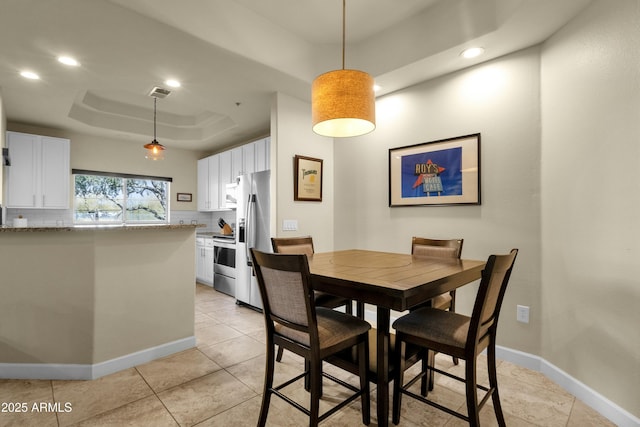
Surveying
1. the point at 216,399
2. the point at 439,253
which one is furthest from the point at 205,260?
the point at 439,253

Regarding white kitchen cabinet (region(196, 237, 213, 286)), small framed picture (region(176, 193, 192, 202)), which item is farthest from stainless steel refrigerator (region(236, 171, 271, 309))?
small framed picture (region(176, 193, 192, 202))

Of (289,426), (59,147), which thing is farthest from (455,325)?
(59,147)

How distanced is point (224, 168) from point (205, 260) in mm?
1645

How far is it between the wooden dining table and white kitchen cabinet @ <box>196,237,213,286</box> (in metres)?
3.86

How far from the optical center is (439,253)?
7.94ft

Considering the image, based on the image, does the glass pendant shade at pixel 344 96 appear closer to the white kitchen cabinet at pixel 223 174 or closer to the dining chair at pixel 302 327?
the dining chair at pixel 302 327

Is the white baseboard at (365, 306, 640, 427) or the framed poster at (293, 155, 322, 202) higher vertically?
the framed poster at (293, 155, 322, 202)

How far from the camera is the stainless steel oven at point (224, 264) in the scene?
4.58m

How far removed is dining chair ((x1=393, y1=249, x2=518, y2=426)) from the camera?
1438 mm

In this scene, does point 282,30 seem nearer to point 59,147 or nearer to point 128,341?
point 128,341

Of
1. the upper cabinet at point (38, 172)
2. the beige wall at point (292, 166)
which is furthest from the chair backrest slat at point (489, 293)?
the upper cabinet at point (38, 172)

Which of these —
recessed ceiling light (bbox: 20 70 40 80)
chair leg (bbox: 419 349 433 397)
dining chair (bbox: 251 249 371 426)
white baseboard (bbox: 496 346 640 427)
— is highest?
recessed ceiling light (bbox: 20 70 40 80)

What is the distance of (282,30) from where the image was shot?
9.62ft

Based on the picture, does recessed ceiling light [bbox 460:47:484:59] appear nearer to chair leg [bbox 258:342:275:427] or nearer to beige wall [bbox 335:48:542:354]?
beige wall [bbox 335:48:542:354]
